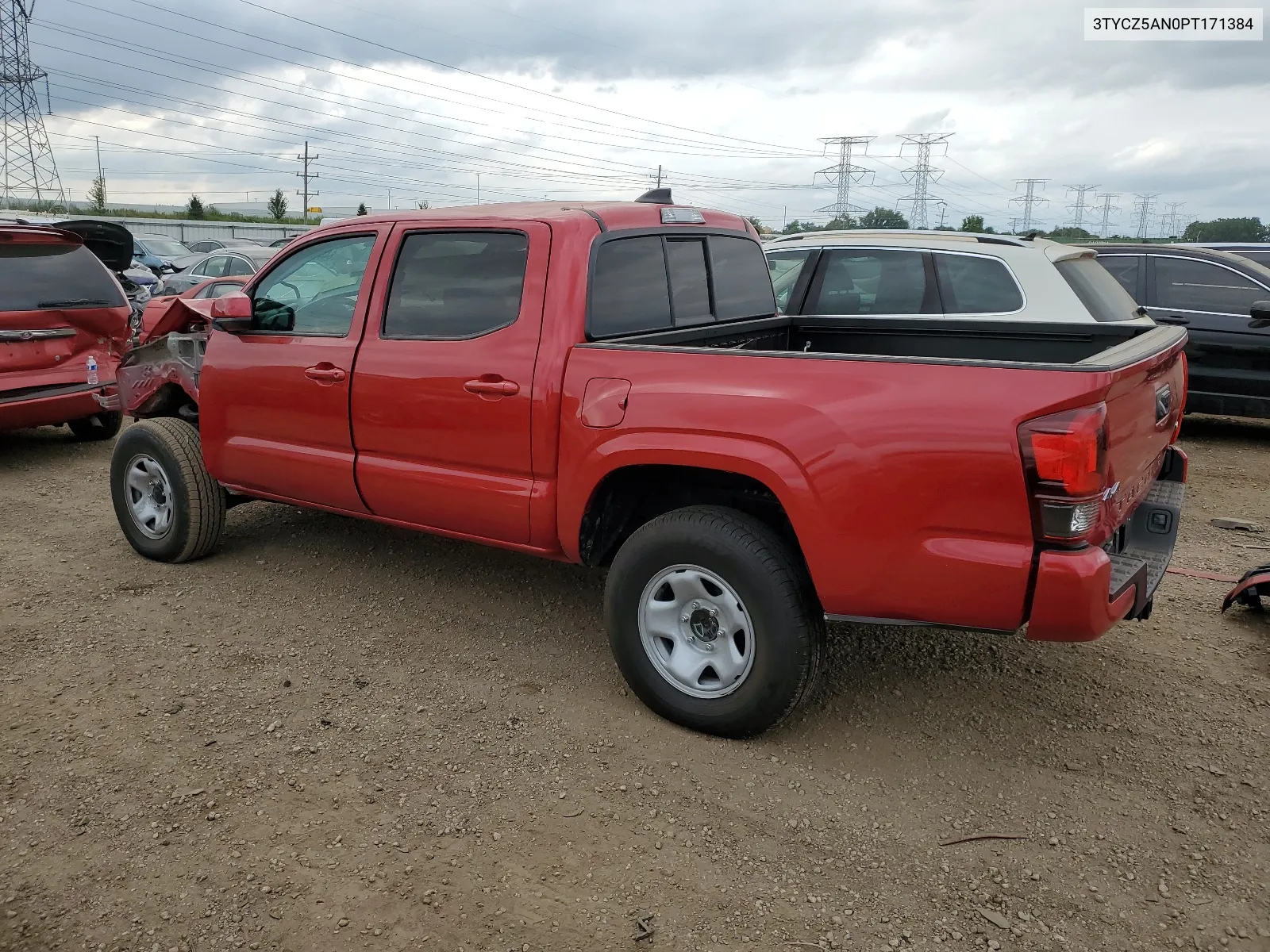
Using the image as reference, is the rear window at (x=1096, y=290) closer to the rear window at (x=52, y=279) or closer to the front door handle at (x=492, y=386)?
the front door handle at (x=492, y=386)

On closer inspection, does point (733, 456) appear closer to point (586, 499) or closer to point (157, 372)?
point (586, 499)

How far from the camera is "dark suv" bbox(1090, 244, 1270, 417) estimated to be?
26.5 ft

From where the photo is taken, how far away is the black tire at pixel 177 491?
16.3 feet

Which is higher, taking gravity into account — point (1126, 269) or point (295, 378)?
point (1126, 269)

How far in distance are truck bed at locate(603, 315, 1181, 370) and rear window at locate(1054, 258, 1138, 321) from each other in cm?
179

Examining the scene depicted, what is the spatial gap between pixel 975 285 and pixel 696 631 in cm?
403

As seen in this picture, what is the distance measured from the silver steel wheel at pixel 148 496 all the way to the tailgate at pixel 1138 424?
450cm

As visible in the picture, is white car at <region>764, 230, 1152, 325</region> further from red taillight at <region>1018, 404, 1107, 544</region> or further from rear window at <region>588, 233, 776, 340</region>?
red taillight at <region>1018, 404, 1107, 544</region>

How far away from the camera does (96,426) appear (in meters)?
Answer: 8.35

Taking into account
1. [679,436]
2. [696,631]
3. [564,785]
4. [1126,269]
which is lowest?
[564,785]

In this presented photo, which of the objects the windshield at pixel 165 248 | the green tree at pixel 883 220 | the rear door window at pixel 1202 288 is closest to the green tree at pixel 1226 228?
the green tree at pixel 883 220

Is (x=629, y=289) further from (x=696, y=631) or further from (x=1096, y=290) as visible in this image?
(x=1096, y=290)

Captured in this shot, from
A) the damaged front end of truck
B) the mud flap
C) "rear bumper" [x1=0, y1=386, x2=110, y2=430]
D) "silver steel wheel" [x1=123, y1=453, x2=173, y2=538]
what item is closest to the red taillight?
the mud flap

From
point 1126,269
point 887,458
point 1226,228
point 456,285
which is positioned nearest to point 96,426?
point 456,285
